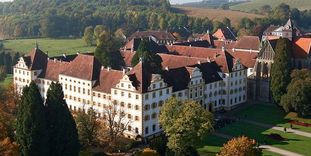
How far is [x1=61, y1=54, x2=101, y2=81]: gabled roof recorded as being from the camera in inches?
3615

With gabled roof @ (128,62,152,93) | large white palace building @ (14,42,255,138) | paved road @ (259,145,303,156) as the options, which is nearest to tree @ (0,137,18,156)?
large white palace building @ (14,42,255,138)

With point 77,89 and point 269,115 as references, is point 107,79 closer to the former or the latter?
point 77,89

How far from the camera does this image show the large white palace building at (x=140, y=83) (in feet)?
269

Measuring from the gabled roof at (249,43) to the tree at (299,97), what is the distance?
1324 inches

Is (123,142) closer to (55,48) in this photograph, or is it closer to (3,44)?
(55,48)

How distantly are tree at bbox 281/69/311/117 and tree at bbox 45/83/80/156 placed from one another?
144ft

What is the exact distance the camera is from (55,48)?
609 feet

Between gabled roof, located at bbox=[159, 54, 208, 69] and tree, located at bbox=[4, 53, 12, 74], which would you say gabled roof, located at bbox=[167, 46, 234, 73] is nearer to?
gabled roof, located at bbox=[159, 54, 208, 69]

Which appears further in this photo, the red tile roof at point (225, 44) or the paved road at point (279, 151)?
the red tile roof at point (225, 44)

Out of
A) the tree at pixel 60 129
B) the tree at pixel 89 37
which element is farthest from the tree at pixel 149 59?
the tree at pixel 89 37

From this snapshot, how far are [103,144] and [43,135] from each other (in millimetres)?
13201

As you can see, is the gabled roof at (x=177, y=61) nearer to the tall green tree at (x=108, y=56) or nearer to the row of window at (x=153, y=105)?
the tall green tree at (x=108, y=56)

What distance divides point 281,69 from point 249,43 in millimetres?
29936

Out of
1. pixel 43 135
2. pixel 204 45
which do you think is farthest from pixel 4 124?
pixel 204 45
